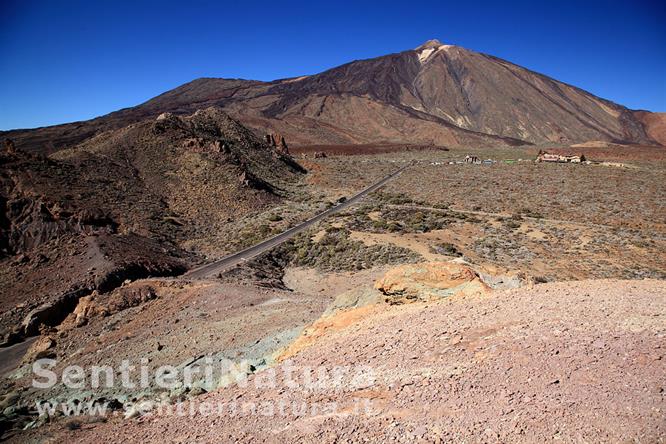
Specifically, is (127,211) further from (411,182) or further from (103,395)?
(411,182)

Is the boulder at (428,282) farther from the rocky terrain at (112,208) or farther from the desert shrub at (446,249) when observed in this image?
the rocky terrain at (112,208)

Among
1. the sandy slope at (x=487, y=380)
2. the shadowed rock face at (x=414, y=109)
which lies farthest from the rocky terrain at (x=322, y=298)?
the shadowed rock face at (x=414, y=109)

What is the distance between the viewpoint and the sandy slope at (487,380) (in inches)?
199

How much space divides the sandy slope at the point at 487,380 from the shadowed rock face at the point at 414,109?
110m

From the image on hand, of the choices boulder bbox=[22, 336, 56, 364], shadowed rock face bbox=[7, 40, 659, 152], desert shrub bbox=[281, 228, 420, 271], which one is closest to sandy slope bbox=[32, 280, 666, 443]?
boulder bbox=[22, 336, 56, 364]

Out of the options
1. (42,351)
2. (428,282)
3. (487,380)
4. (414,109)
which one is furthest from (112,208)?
(414,109)

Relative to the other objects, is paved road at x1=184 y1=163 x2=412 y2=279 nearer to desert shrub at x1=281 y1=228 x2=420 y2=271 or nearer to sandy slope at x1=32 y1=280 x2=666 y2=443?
desert shrub at x1=281 y1=228 x2=420 y2=271

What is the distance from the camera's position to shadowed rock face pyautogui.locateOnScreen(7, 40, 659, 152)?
126812 mm

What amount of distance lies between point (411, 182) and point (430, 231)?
25.0m

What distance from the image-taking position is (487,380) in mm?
5992

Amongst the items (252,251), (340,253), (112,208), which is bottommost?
(340,253)

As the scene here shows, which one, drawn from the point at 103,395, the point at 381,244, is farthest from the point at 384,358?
the point at 381,244

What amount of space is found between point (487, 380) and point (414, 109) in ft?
560

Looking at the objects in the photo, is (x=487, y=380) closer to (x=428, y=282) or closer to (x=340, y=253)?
(x=428, y=282)
